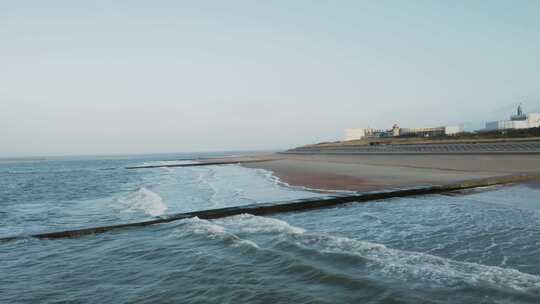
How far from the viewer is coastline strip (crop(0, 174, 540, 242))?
41.5 ft

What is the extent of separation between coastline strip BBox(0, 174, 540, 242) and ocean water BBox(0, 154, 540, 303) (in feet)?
1.57

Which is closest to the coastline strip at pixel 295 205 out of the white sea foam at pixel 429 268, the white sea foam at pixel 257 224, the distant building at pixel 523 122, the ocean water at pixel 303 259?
the ocean water at pixel 303 259

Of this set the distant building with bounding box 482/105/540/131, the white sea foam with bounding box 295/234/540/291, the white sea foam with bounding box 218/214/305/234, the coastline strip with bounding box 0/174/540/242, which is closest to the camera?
the white sea foam with bounding box 295/234/540/291

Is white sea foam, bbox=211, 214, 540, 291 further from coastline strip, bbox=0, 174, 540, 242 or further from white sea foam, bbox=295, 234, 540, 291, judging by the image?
coastline strip, bbox=0, 174, 540, 242

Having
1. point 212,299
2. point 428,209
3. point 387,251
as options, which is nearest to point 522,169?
point 428,209

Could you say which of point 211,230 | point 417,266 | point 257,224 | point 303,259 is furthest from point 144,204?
point 417,266

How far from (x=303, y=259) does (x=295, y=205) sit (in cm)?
723

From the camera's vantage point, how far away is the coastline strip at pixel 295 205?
→ 41.5 ft

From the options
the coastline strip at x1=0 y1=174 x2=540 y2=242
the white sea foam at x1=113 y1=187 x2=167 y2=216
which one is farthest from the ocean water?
the white sea foam at x1=113 y1=187 x2=167 y2=216

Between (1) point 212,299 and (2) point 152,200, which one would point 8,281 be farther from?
(2) point 152,200

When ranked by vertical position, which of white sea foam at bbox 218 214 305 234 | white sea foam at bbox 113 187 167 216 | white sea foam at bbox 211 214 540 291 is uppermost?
white sea foam at bbox 211 214 540 291

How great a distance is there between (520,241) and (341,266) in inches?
176

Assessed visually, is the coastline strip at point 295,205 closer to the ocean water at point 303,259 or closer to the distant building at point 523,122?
the ocean water at point 303,259

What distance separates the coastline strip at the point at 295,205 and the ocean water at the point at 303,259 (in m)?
0.48
